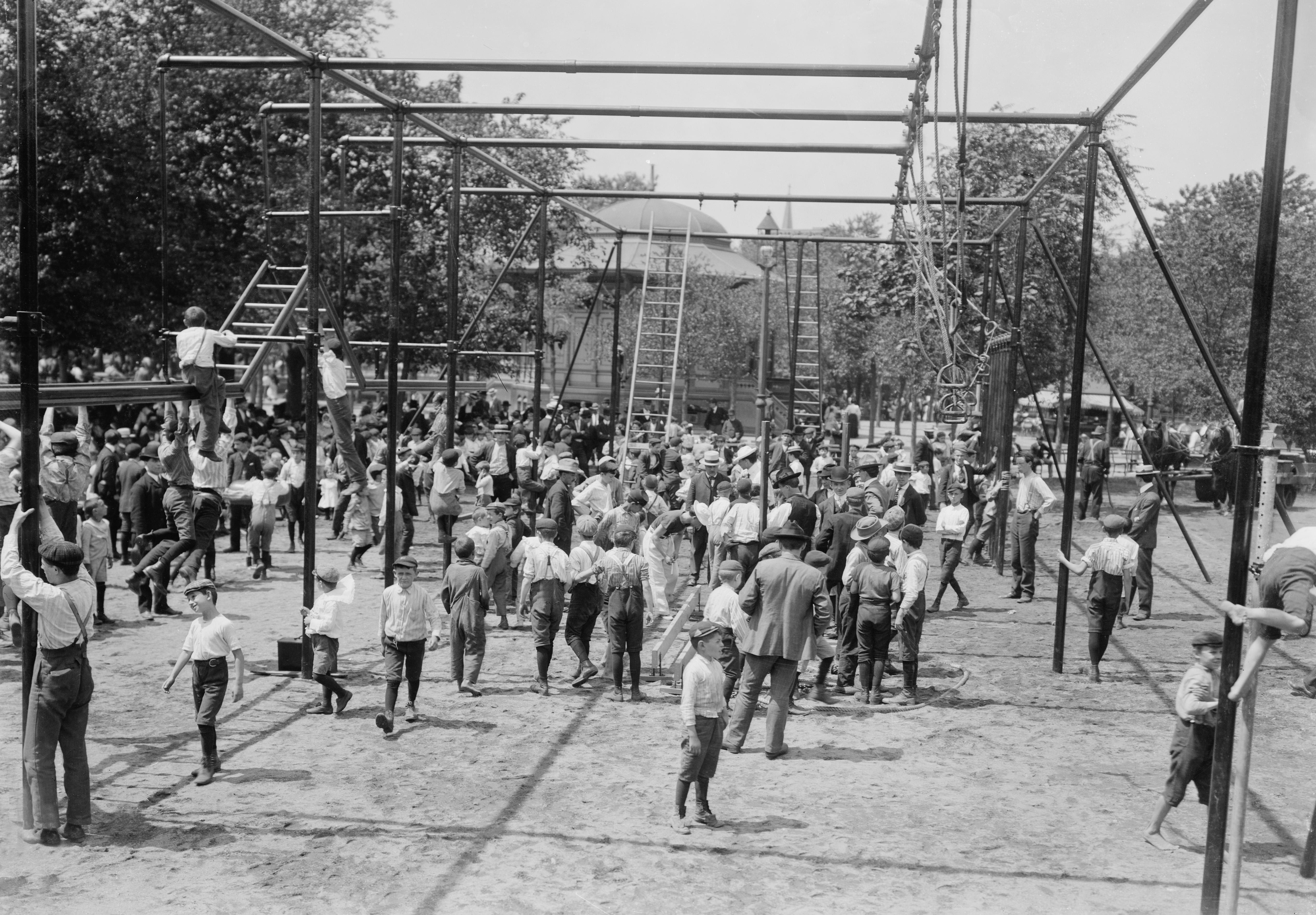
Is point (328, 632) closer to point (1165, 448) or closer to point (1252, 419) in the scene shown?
point (1252, 419)

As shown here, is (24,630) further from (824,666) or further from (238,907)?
(824,666)

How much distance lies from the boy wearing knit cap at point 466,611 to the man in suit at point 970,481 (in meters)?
8.61

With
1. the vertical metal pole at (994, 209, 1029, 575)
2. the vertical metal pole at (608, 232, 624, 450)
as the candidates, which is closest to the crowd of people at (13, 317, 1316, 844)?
the vertical metal pole at (994, 209, 1029, 575)

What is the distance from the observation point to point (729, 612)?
9.70 metres

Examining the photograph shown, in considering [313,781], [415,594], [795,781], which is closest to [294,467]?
[415,594]

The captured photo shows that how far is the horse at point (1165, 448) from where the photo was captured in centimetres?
2492

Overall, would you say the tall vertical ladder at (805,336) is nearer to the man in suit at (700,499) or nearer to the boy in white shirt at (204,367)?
the man in suit at (700,499)

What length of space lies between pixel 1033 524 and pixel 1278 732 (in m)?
5.90

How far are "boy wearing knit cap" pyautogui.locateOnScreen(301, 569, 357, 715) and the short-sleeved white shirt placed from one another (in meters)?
1.38

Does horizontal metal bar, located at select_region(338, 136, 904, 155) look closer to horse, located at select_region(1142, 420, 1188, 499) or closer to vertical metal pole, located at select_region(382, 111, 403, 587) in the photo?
vertical metal pole, located at select_region(382, 111, 403, 587)

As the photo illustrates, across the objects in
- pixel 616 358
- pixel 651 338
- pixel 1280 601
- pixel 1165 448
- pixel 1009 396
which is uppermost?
pixel 651 338

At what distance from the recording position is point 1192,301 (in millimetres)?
26281

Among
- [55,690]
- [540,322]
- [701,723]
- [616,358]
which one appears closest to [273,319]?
[540,322]

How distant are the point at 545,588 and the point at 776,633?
281 cm
